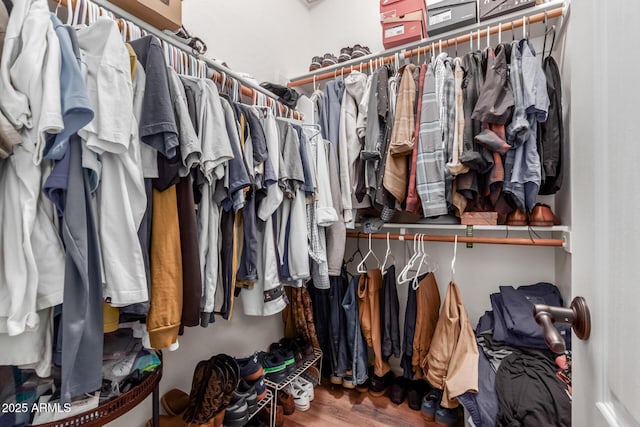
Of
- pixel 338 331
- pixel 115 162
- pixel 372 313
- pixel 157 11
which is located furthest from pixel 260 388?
pixel 157 11

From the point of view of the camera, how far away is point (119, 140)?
63 cm

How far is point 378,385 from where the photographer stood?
67.5 inches

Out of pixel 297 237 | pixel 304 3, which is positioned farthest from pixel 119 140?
pixel 304 3

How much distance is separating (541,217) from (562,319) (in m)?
1.11

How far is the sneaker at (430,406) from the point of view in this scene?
1.51 m

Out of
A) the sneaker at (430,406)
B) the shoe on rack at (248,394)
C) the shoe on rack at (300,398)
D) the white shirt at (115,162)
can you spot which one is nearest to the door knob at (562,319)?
the white shirt at (115,162)

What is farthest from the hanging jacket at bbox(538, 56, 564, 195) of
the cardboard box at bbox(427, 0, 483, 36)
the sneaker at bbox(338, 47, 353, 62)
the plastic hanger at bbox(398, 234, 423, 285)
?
the sneaker at bbox(338, 47, 353, 62)

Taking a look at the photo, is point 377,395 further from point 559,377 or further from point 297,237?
point 297,237

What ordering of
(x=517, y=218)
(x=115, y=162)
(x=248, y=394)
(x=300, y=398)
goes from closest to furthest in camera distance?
(x=115, y=162) < (x=248, y=394) < (x=517, y=218) < (x=300, y=398)

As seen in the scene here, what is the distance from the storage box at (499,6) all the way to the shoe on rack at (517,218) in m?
1.01

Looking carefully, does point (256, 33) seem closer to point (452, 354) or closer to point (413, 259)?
point (413, 259)

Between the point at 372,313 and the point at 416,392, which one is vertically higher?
the point at 372,313

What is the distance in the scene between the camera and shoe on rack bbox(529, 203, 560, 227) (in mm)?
1304

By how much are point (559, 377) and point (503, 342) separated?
0.27m
